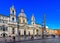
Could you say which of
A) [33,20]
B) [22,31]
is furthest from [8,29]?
[33,20]

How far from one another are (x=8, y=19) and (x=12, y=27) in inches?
122

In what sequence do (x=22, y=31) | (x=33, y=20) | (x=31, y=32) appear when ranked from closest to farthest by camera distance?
1. (x=22, y=31)
2. (x=31, y=32)
3. (x=33, y=20)

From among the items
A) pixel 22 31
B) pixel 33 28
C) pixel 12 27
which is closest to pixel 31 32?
pixel 33 28

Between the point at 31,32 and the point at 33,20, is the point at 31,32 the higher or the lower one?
the lower one

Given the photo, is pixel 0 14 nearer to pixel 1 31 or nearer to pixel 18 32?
pixel 1 31

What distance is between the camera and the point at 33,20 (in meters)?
72.1

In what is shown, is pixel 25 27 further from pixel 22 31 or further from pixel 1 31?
pixel 1 31

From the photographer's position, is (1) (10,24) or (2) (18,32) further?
(2) (18,32)

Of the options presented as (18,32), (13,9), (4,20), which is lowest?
(18,32)

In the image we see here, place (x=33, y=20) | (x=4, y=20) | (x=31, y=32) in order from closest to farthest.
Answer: (x=4, y=20) → (x=31, y=32) → (x=33, y=20)

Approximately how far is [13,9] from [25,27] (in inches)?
385

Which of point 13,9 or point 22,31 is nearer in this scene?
point 13,9

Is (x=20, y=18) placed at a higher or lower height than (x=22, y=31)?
higher

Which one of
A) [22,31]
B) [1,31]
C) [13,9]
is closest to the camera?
[1,31]
